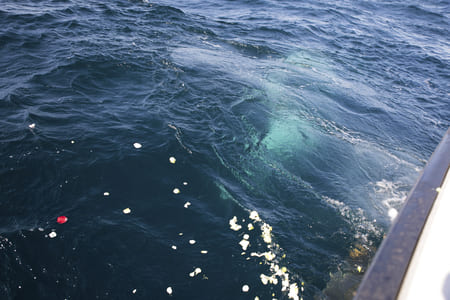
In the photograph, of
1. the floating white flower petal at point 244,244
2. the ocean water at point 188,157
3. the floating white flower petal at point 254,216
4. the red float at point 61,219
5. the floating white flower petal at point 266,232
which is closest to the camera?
the ocean water at point 188,157

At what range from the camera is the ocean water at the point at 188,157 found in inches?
149

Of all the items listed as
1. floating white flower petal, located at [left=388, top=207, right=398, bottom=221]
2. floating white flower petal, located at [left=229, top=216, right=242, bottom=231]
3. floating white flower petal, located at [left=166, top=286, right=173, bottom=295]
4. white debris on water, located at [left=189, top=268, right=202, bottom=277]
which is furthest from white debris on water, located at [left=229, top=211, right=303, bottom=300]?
floating white flower petal, located at [left=388, top=207, right=398, bottom=221]

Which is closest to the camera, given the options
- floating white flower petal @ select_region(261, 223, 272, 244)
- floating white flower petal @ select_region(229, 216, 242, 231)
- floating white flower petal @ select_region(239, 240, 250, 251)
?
floating white flower petal @ select_region(239, 240, 250, 251)

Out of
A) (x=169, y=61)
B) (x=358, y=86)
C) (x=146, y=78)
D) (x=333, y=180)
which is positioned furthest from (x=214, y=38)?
(x=333, y=180)

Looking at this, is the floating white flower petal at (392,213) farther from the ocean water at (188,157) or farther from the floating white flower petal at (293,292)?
the floating white flower petal at (293,292)

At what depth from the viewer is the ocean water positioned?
379 cm

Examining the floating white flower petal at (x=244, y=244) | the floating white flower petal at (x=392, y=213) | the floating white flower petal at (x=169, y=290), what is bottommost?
the floating white flower petal at (x=169, y=290)

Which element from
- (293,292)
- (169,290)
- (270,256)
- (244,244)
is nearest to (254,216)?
(244,244)

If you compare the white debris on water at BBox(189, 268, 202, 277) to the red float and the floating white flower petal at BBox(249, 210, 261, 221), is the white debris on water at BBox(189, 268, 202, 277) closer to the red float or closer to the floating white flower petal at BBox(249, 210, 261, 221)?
the floating white flower petal at BBox(249, 210, 261, 221)

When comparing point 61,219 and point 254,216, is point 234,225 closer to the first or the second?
point 254,216

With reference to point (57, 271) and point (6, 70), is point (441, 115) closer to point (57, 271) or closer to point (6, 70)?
point (57, 271)

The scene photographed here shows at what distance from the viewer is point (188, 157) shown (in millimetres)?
5668

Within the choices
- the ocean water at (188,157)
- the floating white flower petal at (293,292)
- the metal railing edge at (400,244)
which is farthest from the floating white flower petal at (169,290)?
the metal railing edge at (400,244)

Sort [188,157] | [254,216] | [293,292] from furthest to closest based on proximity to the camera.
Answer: [188,157]
[254,216]
[293,292]
